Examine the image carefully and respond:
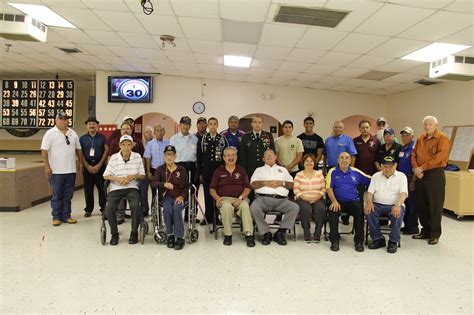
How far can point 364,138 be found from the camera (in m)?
4.45

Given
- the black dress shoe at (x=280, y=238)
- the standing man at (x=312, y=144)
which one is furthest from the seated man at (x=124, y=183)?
the standing man at (x=312, y=144)

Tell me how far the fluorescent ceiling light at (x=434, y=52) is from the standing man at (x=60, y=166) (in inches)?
206

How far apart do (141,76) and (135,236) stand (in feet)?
17.4

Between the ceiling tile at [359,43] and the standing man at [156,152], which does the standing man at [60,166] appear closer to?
the standing man at [156,152]

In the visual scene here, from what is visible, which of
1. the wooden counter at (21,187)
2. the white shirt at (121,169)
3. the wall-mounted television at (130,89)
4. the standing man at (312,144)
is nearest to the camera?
the white shirt at (121,169)

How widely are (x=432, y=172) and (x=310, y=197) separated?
58.3 inches

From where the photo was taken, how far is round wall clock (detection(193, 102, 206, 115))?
804 cm

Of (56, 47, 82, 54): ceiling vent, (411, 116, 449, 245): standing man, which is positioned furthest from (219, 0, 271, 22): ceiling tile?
(56, 47, 82, 54): ceiling vent

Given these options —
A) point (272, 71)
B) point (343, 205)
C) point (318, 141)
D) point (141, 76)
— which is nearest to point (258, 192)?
point (343, 205)

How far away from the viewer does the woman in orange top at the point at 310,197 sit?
3.65 m

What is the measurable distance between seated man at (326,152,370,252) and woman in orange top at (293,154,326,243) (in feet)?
0.35

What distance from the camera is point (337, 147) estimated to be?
4.36 m

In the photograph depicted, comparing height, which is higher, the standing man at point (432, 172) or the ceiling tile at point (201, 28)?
the ceiling tile at point (201, 28)

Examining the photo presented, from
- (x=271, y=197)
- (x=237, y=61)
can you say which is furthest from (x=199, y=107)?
(x=271, y=197)
